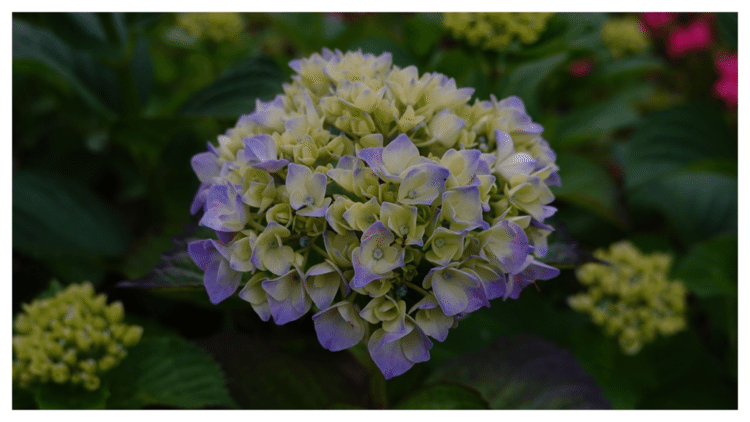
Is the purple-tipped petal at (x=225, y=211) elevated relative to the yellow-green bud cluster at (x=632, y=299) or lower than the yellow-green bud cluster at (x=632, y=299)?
elevated

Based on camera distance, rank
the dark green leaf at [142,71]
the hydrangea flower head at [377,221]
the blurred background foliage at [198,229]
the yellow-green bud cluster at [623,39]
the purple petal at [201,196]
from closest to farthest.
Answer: the hydrangea flower head at [377,221], the purple petal at [201,196], the blurred background foliage at [198,229], the dark green leaf at [142,71], the yellow-green bud cluster at [623,39]

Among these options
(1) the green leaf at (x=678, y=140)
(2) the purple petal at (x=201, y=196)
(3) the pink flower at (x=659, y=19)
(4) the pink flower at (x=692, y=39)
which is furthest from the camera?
(3) the pink flower at (x=659, y=19)

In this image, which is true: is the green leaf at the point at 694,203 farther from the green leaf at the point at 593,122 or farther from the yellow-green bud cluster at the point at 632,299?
the yellow-green bud cluster at the point at 632,299

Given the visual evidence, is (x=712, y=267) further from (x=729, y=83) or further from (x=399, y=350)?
(x=399, y=350)

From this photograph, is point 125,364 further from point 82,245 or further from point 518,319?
point 518,319

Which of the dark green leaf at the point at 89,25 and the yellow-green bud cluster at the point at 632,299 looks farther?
the dark green leaf at the point at 89,25

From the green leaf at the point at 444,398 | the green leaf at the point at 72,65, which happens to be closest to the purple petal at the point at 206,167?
the green leaf at the point at 444,398

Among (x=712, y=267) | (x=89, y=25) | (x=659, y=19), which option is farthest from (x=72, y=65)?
(x=659, y=19)
